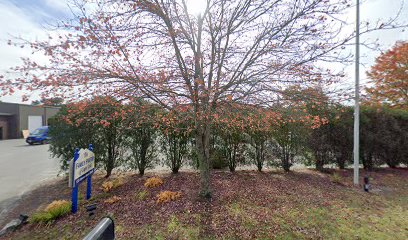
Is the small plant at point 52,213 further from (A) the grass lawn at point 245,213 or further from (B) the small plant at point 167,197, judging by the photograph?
(B) the small plant at point 167,197

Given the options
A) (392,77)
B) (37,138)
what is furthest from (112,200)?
(37,138)

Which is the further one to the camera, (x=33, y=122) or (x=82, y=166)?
Answer: (x=33, y=122)

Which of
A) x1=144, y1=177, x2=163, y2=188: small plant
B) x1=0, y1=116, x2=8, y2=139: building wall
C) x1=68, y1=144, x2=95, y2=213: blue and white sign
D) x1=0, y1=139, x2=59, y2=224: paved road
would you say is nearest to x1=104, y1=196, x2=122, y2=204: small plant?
x1=68, y1=144, x2=95, y2=213: blue and white sign

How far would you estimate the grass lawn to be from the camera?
3.15m

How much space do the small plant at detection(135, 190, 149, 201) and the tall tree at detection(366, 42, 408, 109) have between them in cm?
1042

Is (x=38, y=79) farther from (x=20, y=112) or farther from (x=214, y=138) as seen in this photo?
(x=20, y=112)

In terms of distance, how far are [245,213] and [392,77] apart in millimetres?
11013

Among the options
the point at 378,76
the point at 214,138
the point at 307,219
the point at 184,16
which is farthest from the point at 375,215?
the point at 378,76

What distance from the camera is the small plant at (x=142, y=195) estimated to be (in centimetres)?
434

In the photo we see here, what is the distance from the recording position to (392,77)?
9523 mm

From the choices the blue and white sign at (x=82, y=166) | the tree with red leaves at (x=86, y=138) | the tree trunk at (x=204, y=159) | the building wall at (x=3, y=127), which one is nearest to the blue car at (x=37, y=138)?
the building wall at (x=3, y=127)

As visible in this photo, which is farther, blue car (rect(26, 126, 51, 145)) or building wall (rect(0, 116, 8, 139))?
building wall (rect(0, 116, 8, 139))

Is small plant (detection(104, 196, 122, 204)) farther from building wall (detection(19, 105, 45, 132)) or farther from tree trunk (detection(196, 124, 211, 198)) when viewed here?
building wall (detection(19, 105, 45, 132))

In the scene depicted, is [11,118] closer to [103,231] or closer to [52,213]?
[52,213]
